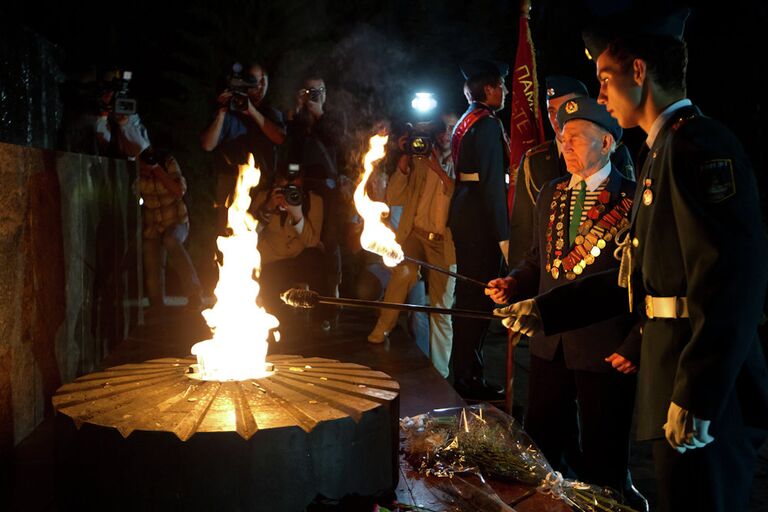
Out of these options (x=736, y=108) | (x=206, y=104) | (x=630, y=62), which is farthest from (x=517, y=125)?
(x=206, y=104)

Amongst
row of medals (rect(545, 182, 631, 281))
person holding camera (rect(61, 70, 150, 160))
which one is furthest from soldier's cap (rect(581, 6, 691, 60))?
person holding camera (rect(61, 70, 150, 160))

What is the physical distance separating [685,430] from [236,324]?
213 centimetres

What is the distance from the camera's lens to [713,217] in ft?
7.85

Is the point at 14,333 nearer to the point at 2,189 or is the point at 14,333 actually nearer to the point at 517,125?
the point at 2,189

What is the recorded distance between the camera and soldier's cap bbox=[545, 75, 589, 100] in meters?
5.02

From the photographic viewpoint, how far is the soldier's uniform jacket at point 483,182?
5.96 m

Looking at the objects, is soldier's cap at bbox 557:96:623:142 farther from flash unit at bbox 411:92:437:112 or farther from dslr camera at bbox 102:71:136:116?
dslr camera at bbox 102:71:136:116

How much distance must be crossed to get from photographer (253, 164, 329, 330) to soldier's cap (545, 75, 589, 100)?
10.3 ft

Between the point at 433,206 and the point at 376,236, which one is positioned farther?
the point at 433,206

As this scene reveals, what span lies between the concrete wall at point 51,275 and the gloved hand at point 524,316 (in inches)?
99.6

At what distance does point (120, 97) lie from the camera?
8.15 m

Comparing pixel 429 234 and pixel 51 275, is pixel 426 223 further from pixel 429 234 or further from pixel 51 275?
pixel 51 275

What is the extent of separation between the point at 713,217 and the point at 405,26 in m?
13.0

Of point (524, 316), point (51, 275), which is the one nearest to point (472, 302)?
point (524, 316)
